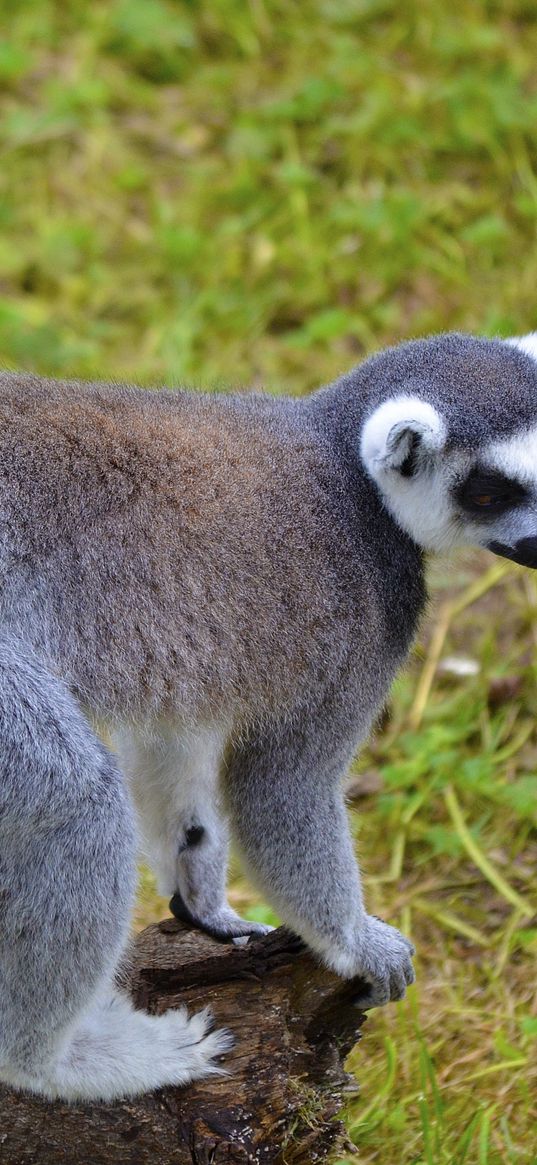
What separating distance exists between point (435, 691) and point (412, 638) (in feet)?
6.91

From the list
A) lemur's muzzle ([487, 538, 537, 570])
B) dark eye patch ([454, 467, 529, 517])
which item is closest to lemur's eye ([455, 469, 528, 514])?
dark eye patch ([454, 467, 529, 517])

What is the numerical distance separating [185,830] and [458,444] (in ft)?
4.97

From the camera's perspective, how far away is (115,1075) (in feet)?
11.3

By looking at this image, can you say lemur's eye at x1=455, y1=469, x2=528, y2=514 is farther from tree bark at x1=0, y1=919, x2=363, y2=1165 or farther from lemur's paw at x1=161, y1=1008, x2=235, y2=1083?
lemur's paw at x1=161, y1=1008, x2=235, y2=1083

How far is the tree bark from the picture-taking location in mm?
3408

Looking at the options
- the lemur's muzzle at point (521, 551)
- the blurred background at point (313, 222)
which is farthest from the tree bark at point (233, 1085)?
the blurred background at point (313, 222)

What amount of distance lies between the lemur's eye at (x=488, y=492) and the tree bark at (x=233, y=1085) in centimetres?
136

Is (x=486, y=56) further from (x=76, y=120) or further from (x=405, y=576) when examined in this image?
(x=405, y=576)

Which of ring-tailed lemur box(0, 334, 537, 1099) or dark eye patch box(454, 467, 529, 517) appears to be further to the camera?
dark eye patch box(454, 467, 529, 517)

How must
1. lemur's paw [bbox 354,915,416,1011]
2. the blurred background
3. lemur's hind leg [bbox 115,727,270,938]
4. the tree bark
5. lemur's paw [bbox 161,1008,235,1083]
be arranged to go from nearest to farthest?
the tree bark, lemur's paw [bbox 161,1008,235,1083], lemur's paw [bbox 354,915,416,1011], lemur's hind leg [bbox 115,727,270,938], the blurred background

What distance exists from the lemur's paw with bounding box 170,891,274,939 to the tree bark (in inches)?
2.9

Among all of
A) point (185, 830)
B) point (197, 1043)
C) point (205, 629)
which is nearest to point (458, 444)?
point (205, 629)

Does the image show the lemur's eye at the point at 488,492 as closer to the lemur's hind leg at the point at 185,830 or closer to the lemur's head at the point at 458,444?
the lemur's head at the point at 458,444

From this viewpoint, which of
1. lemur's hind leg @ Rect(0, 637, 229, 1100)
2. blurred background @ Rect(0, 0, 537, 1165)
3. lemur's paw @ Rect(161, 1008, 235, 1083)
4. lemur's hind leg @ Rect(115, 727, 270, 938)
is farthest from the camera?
blurred background @ Rect(0, 0, 537, 1165)
